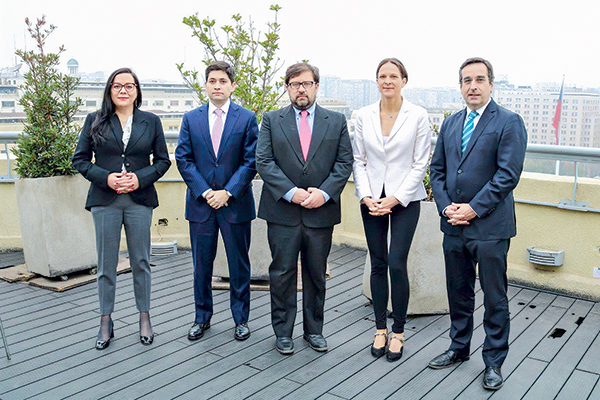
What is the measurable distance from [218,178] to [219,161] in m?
0.11

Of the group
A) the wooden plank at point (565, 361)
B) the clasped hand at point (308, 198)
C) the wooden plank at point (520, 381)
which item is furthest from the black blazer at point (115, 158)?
the wooden plank at point (565, 361)

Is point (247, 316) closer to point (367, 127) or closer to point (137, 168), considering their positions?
point (137, 168)

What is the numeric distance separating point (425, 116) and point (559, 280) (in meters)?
2.09

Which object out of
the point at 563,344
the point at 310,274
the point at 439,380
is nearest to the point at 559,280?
the point at 563,344

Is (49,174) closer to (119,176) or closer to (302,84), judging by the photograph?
(119,176)

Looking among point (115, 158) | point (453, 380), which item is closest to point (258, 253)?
point (115, 158)

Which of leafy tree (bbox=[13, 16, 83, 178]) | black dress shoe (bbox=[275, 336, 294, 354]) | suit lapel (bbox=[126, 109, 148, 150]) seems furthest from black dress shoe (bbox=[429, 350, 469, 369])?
leafy tree (bbox=[13, 16, 83, 178])

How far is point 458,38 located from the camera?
4.82 m

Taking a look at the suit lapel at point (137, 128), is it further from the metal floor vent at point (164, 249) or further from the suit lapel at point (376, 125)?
the metal floor vent at point (164, 249)

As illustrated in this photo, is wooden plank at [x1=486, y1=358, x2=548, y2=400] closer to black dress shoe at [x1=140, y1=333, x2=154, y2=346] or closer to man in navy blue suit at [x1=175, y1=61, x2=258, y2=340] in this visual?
man in navy blue suit at [x1=175, y1=61, x2=258, y2=340]

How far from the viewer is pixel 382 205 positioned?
312cm

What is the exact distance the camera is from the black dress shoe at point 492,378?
284 cm

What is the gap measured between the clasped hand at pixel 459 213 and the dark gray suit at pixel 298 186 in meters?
0.64

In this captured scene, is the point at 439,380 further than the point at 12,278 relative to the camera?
No
